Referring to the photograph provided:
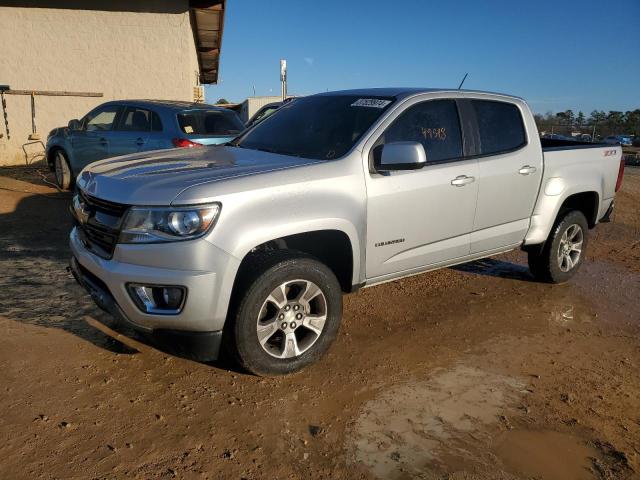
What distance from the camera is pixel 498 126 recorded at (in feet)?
14.7

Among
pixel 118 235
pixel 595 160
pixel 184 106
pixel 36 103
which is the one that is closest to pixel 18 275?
pixel 118 235

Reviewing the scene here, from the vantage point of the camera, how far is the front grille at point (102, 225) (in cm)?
296

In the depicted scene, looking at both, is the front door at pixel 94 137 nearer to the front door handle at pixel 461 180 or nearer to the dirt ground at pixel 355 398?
the dirt ground at pixel 355 398

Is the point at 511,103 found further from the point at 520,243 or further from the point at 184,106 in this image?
the point at 184,106

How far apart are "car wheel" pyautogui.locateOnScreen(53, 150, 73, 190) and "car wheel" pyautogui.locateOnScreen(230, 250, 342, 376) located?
7531 mm

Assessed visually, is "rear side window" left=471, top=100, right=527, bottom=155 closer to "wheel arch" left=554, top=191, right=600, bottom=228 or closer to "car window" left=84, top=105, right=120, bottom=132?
"wheel arch" left=554, top=191, right=600, bottom=228

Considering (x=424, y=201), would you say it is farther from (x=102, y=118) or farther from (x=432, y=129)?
(x=102, y=118)

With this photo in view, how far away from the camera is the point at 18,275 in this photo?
494cm

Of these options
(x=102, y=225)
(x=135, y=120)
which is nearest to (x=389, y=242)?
(x=102, y=225)

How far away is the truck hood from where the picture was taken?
9.45 feet

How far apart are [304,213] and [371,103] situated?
1248mm

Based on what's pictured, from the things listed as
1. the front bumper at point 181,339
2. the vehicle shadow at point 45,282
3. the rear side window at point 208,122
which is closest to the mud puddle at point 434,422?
the front bumper at point 181,339

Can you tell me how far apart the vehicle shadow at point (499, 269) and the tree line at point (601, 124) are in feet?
112

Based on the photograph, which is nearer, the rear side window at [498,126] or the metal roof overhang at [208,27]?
the rear side window at [498,126]
